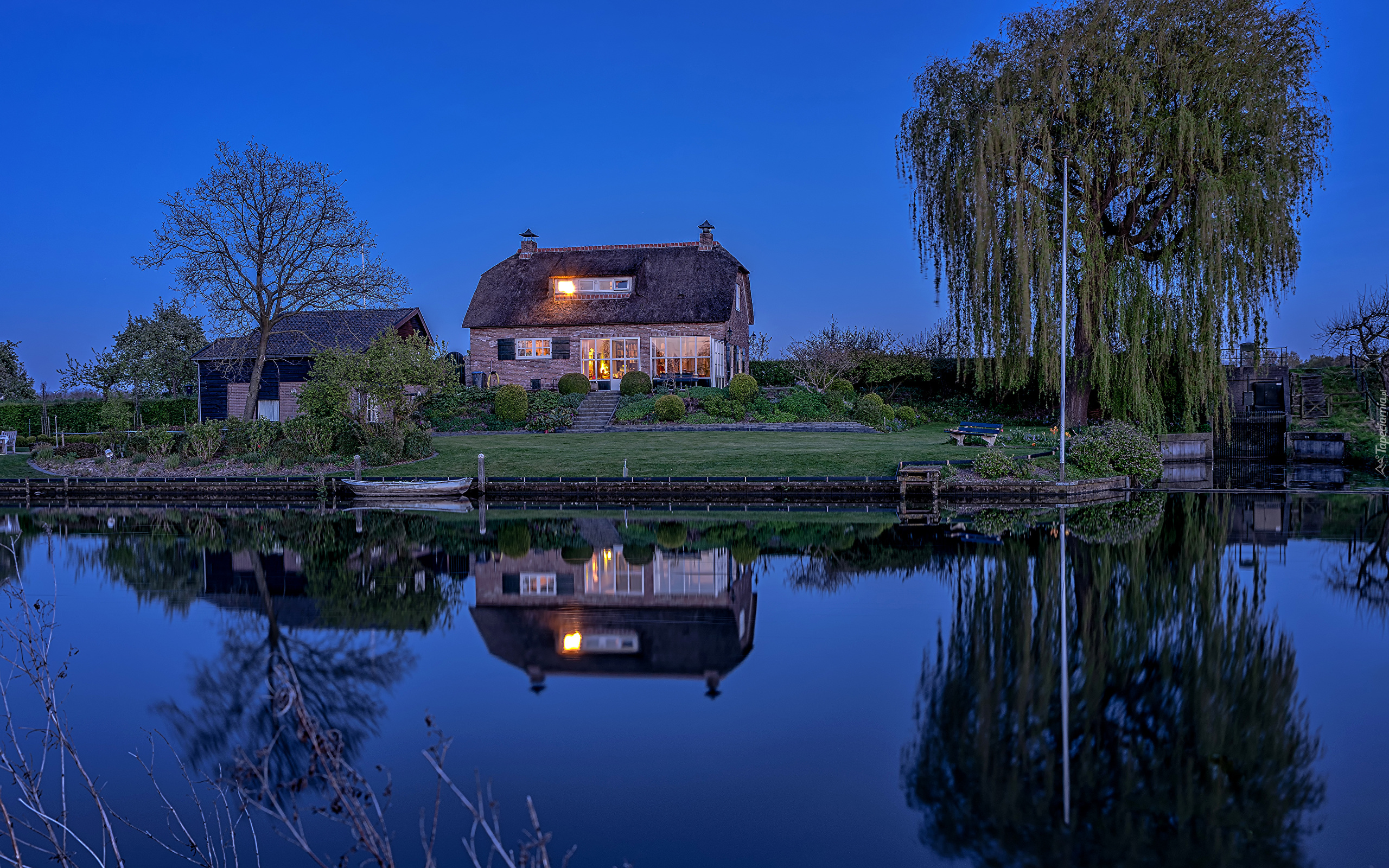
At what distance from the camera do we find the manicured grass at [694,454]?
2209 centimetres

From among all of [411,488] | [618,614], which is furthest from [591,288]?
[618,614]

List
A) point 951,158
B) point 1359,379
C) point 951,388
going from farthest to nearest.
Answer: point 951,388, point 1359,379, point 951,158

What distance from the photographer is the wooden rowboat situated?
21.6m

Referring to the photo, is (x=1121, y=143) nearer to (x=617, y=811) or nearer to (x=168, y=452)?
(x=617, y=811)

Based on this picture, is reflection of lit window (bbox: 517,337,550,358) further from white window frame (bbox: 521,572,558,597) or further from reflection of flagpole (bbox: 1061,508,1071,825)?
reflection of flagpole (bbox: 1061,508,1071,825)

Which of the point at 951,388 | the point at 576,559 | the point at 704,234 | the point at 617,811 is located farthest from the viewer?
the point at 704,234

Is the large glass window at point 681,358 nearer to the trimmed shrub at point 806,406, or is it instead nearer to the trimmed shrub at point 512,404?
the trimmed shrub at point 806,406

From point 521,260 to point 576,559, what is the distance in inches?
1100

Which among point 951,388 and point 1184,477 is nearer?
point 1184,477

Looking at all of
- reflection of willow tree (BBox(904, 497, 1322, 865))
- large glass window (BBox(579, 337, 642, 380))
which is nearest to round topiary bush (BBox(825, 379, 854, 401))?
large glass window (BBox(579, 337, 642, 380))

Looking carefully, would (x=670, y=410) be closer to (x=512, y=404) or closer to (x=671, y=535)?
(x=512, y=404)

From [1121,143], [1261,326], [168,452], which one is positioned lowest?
[168,452]

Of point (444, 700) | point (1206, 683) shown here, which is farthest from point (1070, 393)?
point (444, 700)

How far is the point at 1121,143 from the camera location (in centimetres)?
2091
